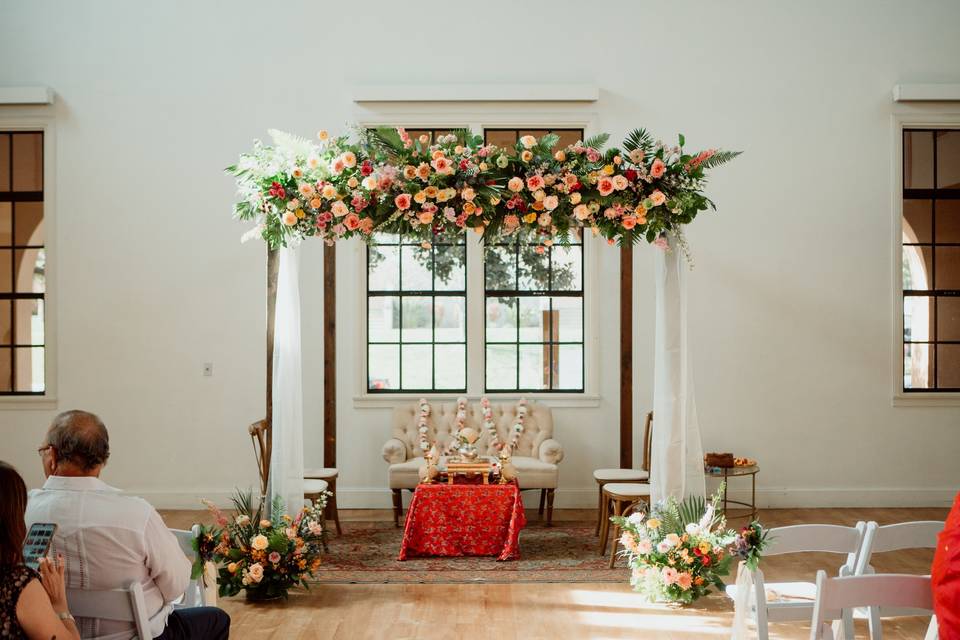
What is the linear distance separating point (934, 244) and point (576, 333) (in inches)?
135

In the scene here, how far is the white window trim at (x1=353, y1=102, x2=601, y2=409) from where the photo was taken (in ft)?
24.4

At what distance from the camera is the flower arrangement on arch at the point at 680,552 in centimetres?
477

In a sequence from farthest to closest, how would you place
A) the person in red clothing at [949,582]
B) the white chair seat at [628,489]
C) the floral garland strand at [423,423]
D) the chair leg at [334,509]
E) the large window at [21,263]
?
the large window at [21,263]
the floral garland strand at [423,423]
the chair leg at [334,509]
the white chair seat at [628,489]
the person in red clothing at [949,582]

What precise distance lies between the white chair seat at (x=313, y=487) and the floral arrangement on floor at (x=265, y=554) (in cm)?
83

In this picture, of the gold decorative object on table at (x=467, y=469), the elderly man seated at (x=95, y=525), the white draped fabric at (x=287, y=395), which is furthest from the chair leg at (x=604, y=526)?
the elderly man seated at (x=95, y=525)

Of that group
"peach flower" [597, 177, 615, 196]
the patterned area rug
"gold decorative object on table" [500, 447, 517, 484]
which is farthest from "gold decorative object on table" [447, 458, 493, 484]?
"peach flower" [597, 177, 615, 196]

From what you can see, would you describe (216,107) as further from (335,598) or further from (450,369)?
(335,598)

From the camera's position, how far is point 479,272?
7617 mm

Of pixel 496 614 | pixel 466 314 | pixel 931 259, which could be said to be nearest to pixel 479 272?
pixel 466 314

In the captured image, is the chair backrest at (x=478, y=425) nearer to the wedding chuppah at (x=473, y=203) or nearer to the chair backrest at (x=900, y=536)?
the wedding chuppah at (x=473, y=203)

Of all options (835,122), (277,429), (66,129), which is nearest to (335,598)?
(277,429)

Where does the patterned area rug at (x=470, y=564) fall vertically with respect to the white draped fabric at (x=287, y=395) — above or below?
below

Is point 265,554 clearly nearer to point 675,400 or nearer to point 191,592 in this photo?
point 191,592

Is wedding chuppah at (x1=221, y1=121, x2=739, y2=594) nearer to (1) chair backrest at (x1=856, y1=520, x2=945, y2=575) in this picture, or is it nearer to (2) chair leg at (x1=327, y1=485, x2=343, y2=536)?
(2) chair leg at (x1=327, y1=485, x2=343, y2=536)
